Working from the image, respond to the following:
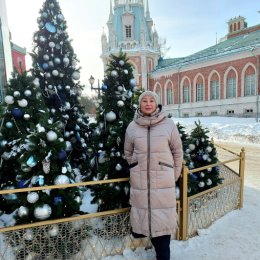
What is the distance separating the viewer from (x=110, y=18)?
117ft

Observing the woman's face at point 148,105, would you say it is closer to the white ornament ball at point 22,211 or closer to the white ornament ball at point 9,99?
the white ornament ball at point 22,211

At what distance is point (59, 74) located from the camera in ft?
20.6

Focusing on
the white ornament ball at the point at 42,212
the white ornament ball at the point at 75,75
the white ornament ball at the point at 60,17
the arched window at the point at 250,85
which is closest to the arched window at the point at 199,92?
the arched window at the point at 250,85

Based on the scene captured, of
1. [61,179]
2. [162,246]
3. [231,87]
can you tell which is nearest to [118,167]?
[61,179]

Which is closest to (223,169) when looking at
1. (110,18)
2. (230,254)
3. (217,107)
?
(230,254)

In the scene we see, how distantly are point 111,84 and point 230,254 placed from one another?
2.96 meters

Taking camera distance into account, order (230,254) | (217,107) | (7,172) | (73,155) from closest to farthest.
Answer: (230,254) < (7,172) < (73,155) < (217,107)

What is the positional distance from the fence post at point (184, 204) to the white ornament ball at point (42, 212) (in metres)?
1.75

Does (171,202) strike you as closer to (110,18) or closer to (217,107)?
(217,107)

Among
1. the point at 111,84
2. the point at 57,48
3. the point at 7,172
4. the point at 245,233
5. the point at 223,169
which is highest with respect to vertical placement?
the point at 57,48

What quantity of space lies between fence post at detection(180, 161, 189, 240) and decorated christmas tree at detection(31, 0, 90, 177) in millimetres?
2913

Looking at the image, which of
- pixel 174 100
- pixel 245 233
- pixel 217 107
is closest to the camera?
pixel 245 233

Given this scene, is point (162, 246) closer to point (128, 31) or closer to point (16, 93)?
point (16, 93)

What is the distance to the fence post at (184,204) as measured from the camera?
3377 millimetres
